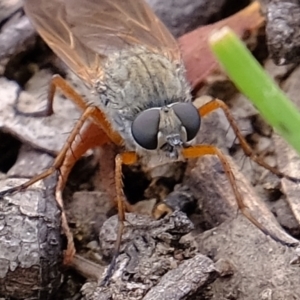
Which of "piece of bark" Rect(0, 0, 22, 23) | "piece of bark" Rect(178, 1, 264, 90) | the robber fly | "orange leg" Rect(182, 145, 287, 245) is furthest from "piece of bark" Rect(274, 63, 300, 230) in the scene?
"piece of bark" Rect(0, 0, 22, 23)

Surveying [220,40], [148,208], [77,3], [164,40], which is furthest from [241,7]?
[220,40]

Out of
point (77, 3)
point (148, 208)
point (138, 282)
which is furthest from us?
point (77, 3)

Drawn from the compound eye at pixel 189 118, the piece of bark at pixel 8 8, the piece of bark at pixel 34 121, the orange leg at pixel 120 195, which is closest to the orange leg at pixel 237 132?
the compound eye at pixel 189 118

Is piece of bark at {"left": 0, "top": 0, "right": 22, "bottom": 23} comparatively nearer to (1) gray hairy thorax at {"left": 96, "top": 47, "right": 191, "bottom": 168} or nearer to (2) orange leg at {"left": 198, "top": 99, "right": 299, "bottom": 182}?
(1) gray hairy thorax at {"left": 96, "top": 47, "right": 191, "bottom": 168}

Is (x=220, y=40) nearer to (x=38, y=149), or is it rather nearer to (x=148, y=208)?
(x=148, y=208)

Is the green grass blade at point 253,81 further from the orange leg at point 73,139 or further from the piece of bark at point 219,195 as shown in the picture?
the orange leg at point 73,139
